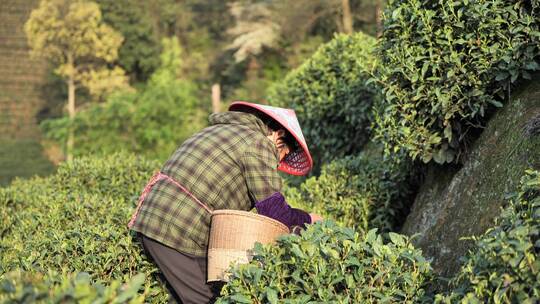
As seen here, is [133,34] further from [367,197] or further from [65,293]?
[65,293]

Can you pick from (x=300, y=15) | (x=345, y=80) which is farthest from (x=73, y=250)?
(x=300, y=15)

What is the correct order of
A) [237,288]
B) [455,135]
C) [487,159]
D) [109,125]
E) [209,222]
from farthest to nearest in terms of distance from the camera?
[109,125] < [455,135] < [487,159] < [209,222] < [237,288]

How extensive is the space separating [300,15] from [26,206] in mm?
23232

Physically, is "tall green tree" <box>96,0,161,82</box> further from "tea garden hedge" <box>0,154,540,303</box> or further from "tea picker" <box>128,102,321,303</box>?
"tea picker" <box>128,102,321,303</box>

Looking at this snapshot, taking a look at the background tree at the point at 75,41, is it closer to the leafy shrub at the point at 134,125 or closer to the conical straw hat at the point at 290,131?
the leafy shrub at the point at 134,125

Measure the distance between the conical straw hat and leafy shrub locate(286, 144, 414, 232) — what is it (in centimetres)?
182

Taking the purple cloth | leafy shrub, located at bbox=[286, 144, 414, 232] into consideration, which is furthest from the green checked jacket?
leafy shrub, located at bbox=[286, 144, 414, 232]

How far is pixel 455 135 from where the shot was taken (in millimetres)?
5215

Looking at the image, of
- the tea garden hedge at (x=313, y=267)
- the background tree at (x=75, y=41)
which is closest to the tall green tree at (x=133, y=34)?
the background tree at (x=75, y=41)

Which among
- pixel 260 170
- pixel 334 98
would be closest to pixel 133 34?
pixel 334 98

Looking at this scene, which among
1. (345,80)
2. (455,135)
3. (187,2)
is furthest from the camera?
(187,2)

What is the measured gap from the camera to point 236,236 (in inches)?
137

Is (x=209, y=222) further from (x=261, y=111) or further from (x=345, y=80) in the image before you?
(x=345, y=80)

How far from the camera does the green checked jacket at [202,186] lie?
12.1 feet
